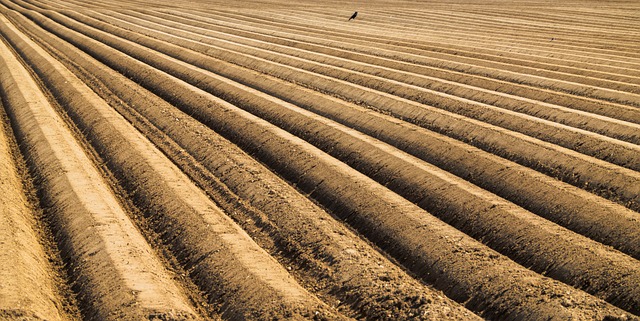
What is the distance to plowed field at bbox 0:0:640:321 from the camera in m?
5.57

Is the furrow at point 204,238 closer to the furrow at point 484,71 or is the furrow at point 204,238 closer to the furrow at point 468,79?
the furrow at point 468,79

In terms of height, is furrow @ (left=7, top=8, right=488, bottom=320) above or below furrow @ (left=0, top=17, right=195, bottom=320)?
below

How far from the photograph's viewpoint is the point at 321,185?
800cm

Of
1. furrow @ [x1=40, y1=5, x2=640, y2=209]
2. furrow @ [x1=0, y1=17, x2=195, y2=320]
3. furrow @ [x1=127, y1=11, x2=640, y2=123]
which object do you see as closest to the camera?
furrow @ [x1=0, y1=17, x2=195, y2=320]

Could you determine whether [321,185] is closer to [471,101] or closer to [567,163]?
[567,163]

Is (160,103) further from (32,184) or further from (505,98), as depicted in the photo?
(505,98)

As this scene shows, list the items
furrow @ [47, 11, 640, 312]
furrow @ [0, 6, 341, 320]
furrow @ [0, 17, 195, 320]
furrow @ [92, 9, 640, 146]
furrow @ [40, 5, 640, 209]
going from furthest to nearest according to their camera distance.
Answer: furrow @ [92, 9, 640, 146] < furrow @ [40, 5, 640, 209] < furrow @ [47, 11, 640, 312] < furrow @ [0, 6, 341, 320] < furrow @ [0, 17, 195, 320]

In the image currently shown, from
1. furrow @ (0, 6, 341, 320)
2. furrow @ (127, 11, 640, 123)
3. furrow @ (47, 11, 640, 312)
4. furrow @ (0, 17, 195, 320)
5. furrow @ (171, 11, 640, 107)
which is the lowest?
furrow @ (171, 11, 640, 107)

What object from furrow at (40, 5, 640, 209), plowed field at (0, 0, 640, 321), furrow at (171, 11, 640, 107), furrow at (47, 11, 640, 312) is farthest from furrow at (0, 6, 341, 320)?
furrow at (171, 11, 640, 107)

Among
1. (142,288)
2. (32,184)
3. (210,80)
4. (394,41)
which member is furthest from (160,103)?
(394,41)

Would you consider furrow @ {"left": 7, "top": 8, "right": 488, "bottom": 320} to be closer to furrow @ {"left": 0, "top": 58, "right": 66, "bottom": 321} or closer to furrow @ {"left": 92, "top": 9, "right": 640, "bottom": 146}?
furrow @ {"left": 0, "top": 58, "right": 66, "bottom": 321}

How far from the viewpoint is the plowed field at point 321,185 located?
5.57 m

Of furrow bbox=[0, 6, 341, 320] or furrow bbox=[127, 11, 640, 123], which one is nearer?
furrow bbox=[0, 6, 341, 320]

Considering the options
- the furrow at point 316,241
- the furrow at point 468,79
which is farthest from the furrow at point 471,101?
the furrow at point 316,241
